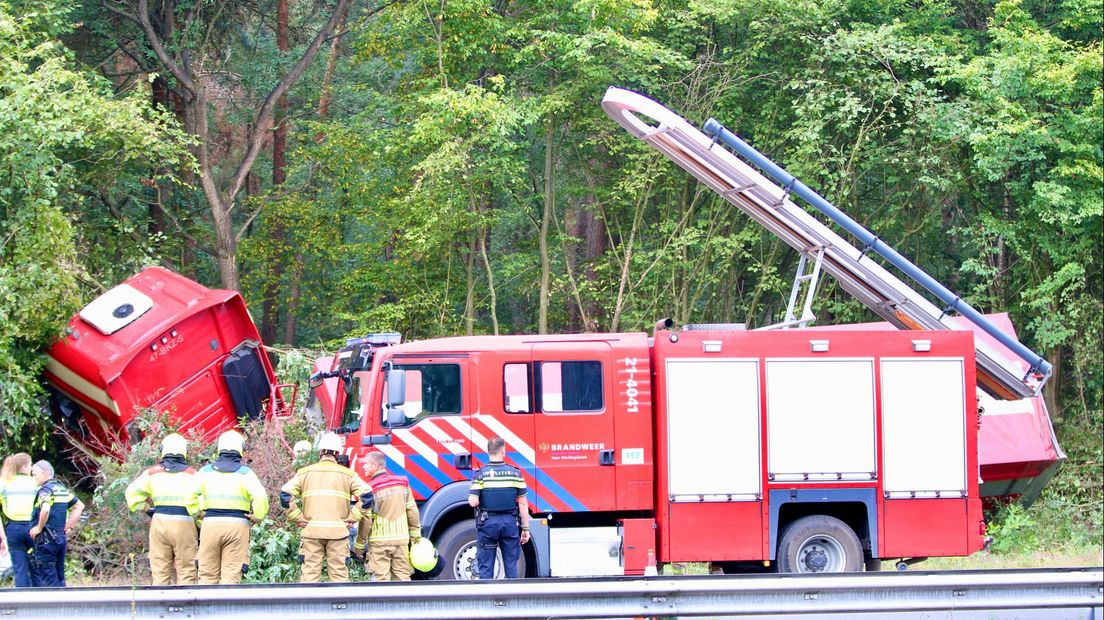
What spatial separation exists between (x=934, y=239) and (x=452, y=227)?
8.27m

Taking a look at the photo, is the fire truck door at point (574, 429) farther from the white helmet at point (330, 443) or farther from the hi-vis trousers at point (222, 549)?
the hi-vis trousers at point (222, 549)

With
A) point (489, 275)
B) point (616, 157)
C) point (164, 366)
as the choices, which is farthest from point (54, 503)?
point (616, 157)

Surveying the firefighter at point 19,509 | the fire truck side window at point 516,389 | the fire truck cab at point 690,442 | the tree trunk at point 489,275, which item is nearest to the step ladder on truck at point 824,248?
the fire truck cab at point 690,442

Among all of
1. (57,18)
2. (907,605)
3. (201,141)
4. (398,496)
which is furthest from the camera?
(201,141)

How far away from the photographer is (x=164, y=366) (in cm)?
1283

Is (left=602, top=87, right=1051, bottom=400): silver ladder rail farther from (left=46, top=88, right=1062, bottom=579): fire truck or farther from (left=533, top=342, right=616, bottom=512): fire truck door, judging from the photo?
(left=533, top=342, right=616, bottom=512): fire truck door

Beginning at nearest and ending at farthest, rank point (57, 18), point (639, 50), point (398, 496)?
point (398, 496) → point (57, 18) → point (639, 50)

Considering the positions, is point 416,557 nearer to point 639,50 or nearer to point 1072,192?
point 639,50

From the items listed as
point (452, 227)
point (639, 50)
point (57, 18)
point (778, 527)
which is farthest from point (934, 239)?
point (57, 18)

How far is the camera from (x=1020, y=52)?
15.6 metres

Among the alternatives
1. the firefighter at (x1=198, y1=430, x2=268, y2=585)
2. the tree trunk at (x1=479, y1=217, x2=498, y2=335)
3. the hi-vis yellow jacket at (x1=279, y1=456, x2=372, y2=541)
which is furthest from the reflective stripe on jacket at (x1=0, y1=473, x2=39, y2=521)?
the tree trunk at (x1=479, y1=217, x2=498, y2=335)

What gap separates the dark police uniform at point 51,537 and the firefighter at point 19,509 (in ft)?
0.20

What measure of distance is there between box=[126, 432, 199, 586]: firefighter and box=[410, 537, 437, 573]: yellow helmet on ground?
174 centimetres

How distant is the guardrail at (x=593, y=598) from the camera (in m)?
6.72
